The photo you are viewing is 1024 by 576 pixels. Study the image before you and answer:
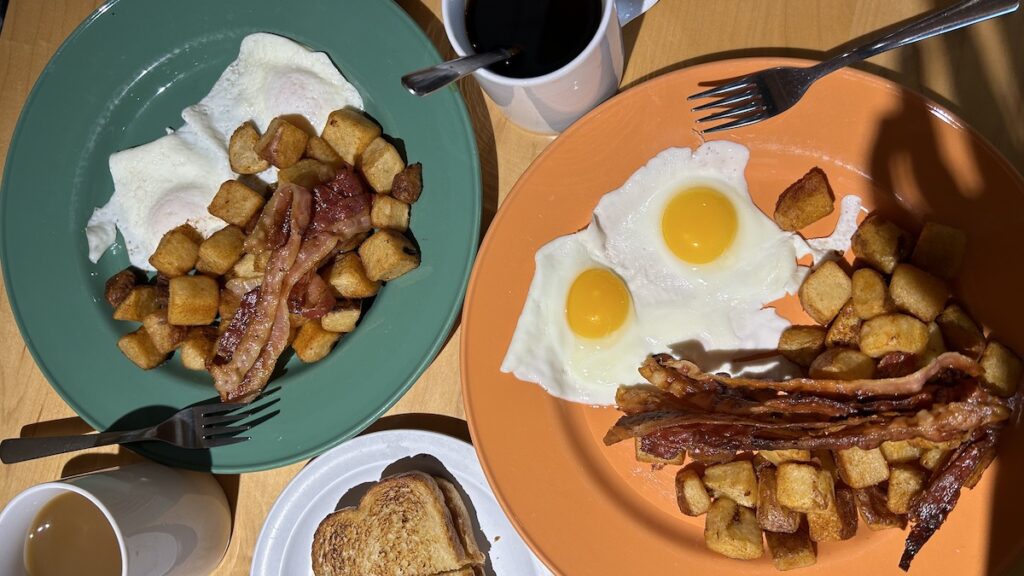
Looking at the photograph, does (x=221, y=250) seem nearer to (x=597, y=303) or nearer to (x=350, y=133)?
(x=350, y=133)

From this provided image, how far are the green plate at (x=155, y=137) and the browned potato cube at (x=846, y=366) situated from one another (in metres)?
0.71

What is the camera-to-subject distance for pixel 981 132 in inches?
55.7

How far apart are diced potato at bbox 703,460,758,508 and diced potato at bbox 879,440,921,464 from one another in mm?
248

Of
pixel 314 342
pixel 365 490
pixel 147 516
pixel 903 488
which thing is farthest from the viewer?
pixel 365 490

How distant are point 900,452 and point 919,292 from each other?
0.32 m

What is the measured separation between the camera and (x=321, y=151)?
1600 millimetres

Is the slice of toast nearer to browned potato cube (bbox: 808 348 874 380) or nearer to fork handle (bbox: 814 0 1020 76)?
browned potato cube (bbox: 808 348 874 380)

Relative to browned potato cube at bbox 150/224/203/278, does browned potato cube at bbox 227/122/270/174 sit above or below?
above

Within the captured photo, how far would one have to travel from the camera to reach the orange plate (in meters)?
1.33

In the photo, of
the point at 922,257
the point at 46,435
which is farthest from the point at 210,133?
the point at 922,257

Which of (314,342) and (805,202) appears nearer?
(805,202)

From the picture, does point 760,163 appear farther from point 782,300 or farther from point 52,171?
point 52,171

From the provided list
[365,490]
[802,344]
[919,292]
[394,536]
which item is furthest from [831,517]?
[365,490]

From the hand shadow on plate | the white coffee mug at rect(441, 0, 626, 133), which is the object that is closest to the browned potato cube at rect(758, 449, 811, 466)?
the hand shadow on plate
